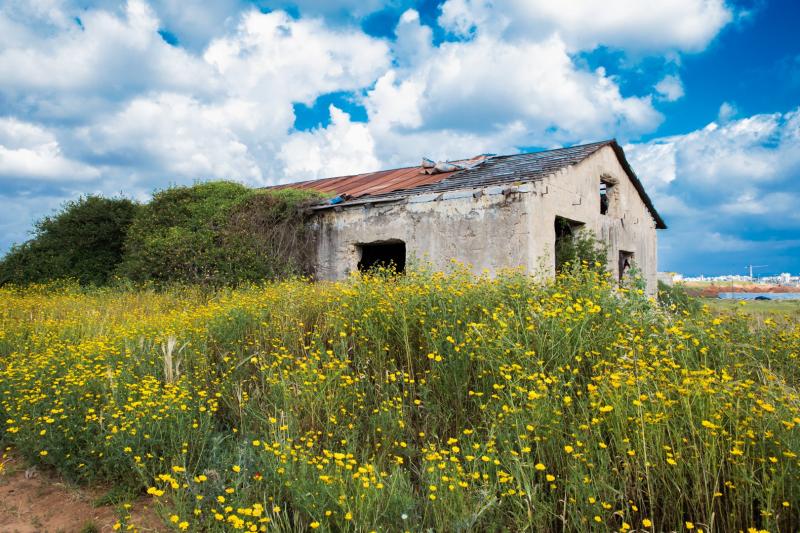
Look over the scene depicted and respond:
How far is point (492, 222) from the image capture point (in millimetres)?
10648

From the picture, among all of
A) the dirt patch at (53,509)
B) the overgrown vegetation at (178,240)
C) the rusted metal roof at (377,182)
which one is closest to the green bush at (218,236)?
the overgrown vegetation at (178,240)

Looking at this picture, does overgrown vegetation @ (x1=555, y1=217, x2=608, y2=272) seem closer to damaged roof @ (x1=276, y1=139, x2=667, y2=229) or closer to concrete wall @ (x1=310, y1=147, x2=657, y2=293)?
concrete wall @ (x1=310, y1=147, x2=657, y2=293)

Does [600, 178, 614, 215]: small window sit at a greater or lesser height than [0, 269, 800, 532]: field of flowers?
greater

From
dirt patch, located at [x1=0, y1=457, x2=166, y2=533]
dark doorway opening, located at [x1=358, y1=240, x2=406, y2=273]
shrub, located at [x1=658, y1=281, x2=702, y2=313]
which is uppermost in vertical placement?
dark doorway opening, located at [x1=358, y1=240, x2=406, y2=273]

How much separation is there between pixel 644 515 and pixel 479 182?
9255 mm

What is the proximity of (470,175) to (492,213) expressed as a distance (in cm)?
249

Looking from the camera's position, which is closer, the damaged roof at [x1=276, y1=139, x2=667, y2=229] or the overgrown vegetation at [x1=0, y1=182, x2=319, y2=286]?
the damaged roof at [x1=276, y1=139, x2=667, y2=229]

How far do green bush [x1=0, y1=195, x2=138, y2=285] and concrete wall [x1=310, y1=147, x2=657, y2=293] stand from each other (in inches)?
316

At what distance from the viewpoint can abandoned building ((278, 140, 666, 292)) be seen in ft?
34.5

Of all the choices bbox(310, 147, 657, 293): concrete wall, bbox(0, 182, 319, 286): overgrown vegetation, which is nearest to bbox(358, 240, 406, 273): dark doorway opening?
bbox(310, 147, 657, 293): concrete wall

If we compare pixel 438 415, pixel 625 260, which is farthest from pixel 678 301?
pixel 438 415

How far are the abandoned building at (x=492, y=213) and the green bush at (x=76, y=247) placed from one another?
7.93m

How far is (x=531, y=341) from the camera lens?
435cm

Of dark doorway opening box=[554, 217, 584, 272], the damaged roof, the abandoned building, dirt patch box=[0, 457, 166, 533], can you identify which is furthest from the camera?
dark doorway opening box=[554, 217, 584, 272]
